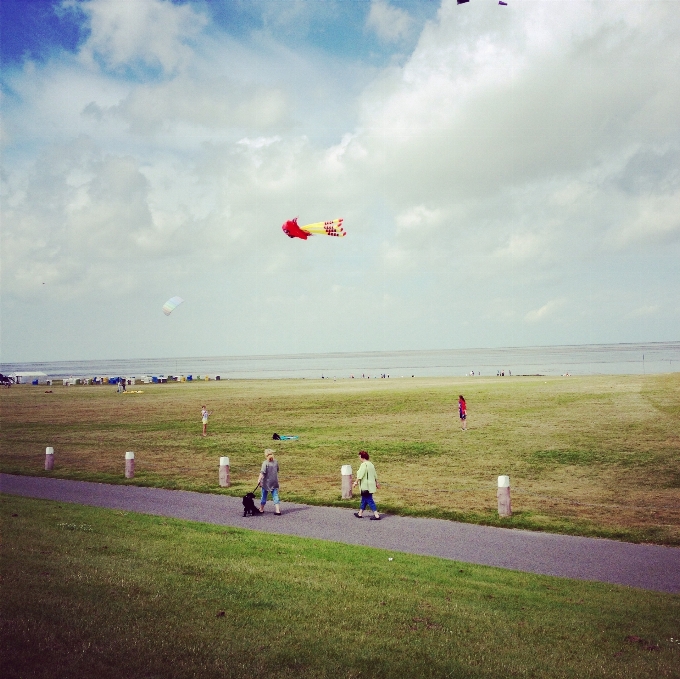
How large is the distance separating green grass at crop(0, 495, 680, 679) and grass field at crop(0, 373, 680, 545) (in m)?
5.72

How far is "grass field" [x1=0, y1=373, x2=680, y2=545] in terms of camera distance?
17.6 meters

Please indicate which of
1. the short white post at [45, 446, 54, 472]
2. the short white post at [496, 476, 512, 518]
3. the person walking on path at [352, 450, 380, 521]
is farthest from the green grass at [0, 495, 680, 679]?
the short white post at [45, 446, 54, 472]

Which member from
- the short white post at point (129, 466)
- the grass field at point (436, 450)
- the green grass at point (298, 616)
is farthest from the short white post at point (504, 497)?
the short white post at point (129, 466)

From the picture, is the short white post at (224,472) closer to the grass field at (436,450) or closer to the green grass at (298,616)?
the grass field at (436,450)

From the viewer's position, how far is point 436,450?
27.1m

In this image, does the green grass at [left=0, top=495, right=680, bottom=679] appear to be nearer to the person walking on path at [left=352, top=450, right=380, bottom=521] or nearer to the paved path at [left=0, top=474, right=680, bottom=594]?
the paved path at [left=0, top=474, right=680, bottom=594]

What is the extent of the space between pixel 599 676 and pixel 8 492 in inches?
699

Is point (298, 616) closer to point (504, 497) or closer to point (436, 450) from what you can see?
point (504, 497)

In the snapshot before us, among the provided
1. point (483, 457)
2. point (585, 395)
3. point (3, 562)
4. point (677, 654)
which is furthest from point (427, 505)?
point (585, 395)

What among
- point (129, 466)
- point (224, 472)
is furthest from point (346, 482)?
point (129, 466)

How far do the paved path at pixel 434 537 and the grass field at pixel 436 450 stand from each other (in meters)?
1.03

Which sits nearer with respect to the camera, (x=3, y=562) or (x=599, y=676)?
(x=599, y=676)

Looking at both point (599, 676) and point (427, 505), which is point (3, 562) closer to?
point (599, 676)

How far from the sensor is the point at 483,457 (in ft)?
82.5
